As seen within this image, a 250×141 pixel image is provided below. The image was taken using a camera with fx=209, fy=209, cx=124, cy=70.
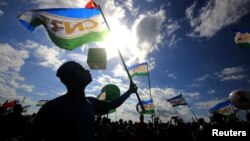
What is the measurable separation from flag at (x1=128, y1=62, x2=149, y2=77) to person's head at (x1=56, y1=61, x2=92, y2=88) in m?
14.6

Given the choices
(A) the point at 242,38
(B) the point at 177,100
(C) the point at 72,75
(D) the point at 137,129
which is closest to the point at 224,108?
(B) the point at 177,100

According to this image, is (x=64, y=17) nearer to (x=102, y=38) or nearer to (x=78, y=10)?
(x=78, y=10)

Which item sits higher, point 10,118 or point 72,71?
point 72,71

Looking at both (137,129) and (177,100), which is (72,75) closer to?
(137,129)

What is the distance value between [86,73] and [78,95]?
0.82 feet

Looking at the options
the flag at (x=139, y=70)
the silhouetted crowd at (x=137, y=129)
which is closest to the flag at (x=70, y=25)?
the silhouetted crowd at (x=137, y=129)

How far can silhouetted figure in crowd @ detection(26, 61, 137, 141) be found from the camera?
1919mm

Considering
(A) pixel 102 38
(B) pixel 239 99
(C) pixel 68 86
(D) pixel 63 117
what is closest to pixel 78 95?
(C) pixel 68 86

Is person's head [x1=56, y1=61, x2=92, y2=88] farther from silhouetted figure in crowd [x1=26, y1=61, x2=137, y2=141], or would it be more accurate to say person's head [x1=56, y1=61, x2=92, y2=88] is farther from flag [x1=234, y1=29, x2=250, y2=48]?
flag [x1=234, y1=29, x2=250, y2=48]

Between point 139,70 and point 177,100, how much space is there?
8.41 metres

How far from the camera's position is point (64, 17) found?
5605mm

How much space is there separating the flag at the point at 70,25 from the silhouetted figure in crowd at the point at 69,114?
131 inches

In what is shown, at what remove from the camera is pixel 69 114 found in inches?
79.0

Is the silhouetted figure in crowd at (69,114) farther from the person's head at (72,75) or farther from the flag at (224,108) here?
the flag at (224,108)
